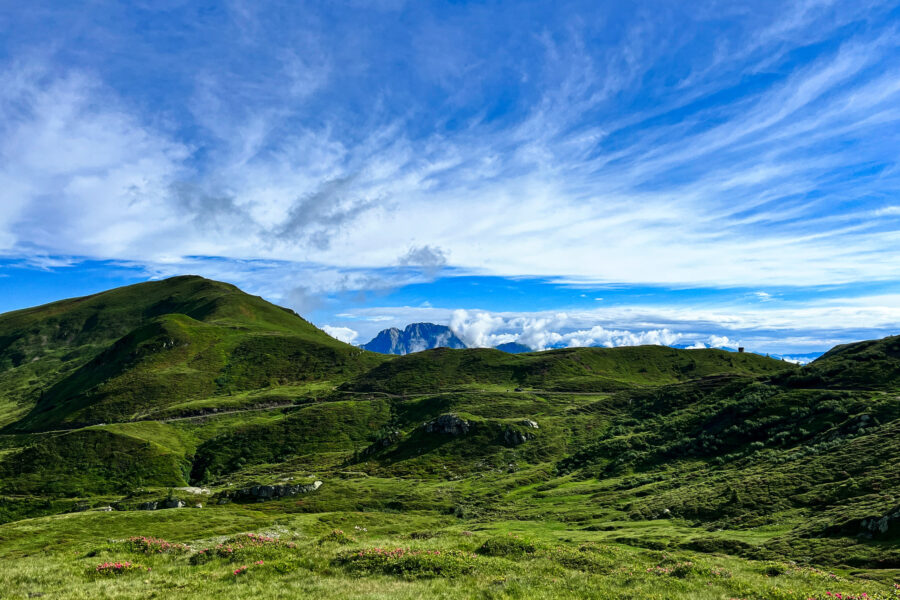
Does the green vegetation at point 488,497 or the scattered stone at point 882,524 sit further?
the scattered stone at point 882,524

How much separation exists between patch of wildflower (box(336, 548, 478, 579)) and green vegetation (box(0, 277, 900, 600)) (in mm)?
156

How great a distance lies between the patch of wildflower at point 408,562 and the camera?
2417 centimetres

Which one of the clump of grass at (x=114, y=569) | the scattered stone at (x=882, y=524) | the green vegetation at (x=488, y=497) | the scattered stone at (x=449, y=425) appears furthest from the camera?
the scattered stone at (x=449, y=425)

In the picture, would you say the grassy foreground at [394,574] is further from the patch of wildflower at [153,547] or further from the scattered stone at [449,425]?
the scattered stone at [449,425]

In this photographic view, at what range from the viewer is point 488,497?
98.6 meters

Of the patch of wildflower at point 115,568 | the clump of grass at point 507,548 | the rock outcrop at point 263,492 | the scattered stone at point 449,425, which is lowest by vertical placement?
the rock outcrop at point 263,492

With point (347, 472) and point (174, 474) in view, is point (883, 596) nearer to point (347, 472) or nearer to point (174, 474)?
point (347, 472)

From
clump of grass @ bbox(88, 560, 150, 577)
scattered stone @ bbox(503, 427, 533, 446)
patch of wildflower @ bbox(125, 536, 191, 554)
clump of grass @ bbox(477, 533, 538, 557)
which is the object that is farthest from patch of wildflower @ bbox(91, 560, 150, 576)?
scattered stone @ bbox(503, 427, 533, 446)

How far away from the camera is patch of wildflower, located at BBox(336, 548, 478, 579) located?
79.3 feet

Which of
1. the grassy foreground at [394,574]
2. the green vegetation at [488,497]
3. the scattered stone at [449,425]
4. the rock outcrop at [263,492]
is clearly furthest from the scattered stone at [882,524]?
the scattered stone at [449,425]

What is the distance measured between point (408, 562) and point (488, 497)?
80.3 meters

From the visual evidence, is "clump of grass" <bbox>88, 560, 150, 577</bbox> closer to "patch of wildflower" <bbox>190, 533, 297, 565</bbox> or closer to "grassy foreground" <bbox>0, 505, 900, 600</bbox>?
"grassy foreground" <bbox>0, 505, 900, 600</bbox>

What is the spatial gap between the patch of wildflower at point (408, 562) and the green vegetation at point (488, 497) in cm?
16

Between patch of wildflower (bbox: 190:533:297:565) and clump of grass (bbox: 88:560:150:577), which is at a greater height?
clump of grass (bbox: 88:560:150:577)
